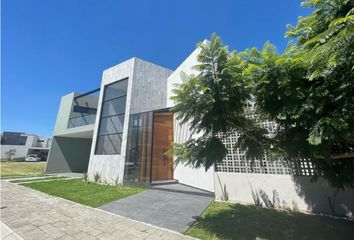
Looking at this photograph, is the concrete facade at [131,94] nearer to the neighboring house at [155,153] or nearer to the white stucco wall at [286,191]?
the neighboring house at [155,153]

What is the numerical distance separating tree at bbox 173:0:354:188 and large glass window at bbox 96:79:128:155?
9.35 m

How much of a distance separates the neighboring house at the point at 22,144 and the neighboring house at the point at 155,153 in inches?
1449

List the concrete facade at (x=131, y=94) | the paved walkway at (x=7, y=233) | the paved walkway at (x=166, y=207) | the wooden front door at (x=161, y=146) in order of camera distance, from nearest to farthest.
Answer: the paved walkway at (x=7, y=233) → the paved walkway at (x=166, y=207) → the wooden front door at (x=161, y=146) → the concrete facade at (x=131, y=94)

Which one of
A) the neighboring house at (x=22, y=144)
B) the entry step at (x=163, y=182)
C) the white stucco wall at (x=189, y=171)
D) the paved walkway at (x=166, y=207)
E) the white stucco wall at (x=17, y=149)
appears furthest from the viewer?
the neighboring house at (x=22, y=144)

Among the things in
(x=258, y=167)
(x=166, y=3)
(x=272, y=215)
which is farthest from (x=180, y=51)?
(x=272, y=215)

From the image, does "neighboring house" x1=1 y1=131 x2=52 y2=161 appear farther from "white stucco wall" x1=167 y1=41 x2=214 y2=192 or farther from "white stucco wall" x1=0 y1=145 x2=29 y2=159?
"white stucco wall" x1=167 y1=41 x2=214 y2=192

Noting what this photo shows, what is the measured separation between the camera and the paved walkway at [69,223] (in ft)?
14.2

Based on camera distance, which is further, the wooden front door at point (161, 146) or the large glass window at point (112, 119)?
the large glass window at point (112, 119)

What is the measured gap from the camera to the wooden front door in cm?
1154

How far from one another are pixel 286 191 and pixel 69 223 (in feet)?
24.5

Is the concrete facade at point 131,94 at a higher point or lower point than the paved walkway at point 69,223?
higher

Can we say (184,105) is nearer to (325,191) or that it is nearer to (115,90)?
(325,191)

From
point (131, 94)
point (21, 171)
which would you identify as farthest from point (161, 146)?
point (21, 171)

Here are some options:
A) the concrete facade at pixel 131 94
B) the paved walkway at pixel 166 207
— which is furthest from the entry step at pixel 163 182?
the concrete facade at pixel 131 94
